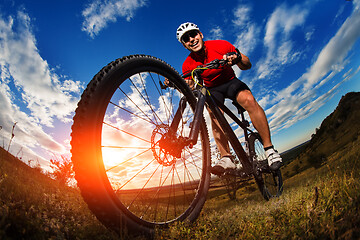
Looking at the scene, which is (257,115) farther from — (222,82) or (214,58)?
(214,58)

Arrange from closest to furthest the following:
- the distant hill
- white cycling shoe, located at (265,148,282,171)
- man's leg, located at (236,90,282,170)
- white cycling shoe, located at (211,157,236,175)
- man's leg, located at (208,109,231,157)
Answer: white cycling shoe, located at (211,157,236,175) < white cycling shoe, located at (265,148,282,171) < man's leg, located at (236,90,282,170) < man's leg, located at (208,109,231,157) < the distant hill

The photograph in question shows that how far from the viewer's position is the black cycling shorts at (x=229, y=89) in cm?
404

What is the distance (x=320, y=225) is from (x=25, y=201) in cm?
284

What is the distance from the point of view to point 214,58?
4230 mm

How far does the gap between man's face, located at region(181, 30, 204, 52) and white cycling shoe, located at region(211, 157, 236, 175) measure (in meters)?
2.55

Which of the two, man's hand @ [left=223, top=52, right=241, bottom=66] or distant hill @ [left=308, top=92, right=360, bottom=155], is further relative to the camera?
distant hill @ [left=308, top=92, right=360, bottom=155]

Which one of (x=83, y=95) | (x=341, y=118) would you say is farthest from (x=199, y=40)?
(x=341, y=118)

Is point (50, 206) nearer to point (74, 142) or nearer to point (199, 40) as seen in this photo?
point (74, 142)

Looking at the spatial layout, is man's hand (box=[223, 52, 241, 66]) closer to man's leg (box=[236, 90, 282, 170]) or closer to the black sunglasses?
man's leg (box=[236, 90, 282, 170])

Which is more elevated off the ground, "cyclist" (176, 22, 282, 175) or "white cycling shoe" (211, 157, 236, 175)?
"cyclist" (176, 22, 282, 175)

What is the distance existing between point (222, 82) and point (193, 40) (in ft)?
3.90

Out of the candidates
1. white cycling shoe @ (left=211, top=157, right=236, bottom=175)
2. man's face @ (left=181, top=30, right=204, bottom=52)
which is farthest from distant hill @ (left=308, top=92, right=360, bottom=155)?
man's face @ (left=181, top=30, right=204, bottom=52)

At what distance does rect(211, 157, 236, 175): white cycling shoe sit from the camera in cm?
338

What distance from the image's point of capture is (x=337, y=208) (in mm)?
1637
